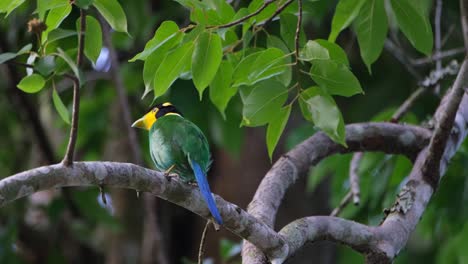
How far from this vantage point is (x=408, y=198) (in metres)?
3.30

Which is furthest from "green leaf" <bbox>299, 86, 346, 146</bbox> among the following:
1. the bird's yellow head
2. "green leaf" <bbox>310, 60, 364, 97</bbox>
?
the bird's yellow head

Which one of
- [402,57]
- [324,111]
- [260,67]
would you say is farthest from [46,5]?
[402,57]

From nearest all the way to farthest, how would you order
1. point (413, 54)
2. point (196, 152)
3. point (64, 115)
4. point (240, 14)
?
point (64, 115)
point (240, 14)
point (196, 152)
point (413, 54)

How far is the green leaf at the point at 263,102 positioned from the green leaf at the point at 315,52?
139mm

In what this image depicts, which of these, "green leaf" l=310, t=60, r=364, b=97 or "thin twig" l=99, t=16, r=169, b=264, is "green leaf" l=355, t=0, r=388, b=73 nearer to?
"green leaf" l=310, t=60, r=364, b=97

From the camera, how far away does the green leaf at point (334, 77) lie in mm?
2623

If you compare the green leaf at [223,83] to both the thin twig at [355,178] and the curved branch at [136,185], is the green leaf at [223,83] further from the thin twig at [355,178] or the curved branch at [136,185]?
the thin twig at [355,178]

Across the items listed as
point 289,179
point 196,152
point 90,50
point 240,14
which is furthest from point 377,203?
point 90,50

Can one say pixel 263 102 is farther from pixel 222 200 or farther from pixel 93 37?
pixel 93 37

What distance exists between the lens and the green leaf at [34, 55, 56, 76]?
2.36 metres

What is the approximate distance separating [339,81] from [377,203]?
199cm

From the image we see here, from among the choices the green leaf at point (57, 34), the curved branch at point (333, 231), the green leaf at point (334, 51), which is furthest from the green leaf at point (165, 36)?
the curved branch at point (333, 231)

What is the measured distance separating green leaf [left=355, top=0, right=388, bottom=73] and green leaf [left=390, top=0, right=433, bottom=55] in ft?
0.22

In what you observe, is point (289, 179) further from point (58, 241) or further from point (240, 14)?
point (58, 241)
